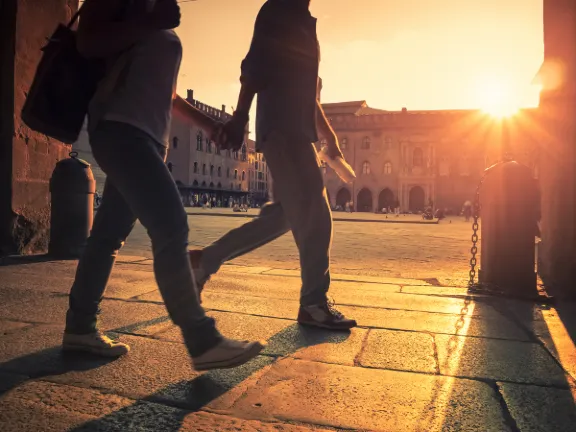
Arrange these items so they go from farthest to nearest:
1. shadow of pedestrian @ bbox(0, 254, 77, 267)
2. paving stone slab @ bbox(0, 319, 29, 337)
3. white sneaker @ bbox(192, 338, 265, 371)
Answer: shadow of pedestrian @ bbox(0, 254, 77, 267) < paving stone slab @ bbox(0, 319, 29, 337) < white sneaker @ bbox(192, 338, 265, 371)

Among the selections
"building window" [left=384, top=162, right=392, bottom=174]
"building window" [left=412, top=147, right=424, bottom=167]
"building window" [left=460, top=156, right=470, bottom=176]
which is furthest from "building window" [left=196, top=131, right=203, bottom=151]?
"building window" [left=460, top=156, right=470, bottom=176]

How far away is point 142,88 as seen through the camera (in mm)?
1574

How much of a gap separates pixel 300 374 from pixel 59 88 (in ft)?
4.25

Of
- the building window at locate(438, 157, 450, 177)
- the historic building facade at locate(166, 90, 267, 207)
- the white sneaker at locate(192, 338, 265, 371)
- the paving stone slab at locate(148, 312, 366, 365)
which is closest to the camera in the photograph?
the white sneaker at locate(192, 338, 265, 371)

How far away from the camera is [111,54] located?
5.32 ft

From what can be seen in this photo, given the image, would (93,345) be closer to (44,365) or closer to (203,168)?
(44,365)

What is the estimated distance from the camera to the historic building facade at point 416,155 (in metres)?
45.8

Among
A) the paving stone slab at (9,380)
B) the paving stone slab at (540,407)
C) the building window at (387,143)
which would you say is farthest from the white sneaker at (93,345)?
the building window at (387,143)

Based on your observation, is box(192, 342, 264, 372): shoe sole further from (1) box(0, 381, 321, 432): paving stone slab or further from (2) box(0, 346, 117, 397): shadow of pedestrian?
(2) box(0, 346, 117, 397): shadow of pedestrian

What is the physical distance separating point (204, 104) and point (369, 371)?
2296 inches

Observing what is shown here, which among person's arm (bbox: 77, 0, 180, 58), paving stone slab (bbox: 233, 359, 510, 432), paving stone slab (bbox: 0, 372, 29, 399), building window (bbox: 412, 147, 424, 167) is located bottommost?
paving stone slab (bbox: 233, 359, 510, 432)

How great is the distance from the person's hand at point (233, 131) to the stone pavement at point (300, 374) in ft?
2.77

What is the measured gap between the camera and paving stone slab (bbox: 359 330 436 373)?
1706 mm

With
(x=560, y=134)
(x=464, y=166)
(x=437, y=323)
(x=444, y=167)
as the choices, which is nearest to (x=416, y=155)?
(x=444, y=167)
